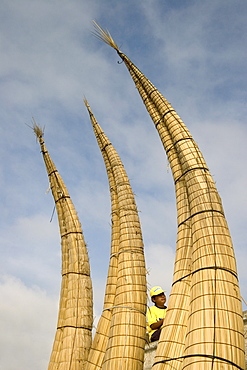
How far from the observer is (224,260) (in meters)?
3.56

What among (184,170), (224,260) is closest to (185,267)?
(224,260)

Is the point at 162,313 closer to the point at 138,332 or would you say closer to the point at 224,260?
the point at 138,332

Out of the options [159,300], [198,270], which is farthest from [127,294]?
[198,270]

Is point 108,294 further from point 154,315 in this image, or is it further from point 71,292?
point 154,315

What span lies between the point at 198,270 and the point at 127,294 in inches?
60.5

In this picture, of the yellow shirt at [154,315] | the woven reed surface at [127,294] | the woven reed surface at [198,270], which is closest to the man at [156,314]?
the yellow shirt at [154,315]

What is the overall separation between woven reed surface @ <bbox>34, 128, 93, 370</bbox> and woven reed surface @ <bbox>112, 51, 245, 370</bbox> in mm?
2015

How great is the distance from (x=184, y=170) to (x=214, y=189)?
0.47 meters

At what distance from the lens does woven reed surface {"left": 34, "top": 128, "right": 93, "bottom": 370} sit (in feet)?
17.7

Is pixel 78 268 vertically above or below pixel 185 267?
above

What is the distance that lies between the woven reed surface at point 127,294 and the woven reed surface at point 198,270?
2.34 ft

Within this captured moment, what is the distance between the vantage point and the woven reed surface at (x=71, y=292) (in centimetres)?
Result: 541

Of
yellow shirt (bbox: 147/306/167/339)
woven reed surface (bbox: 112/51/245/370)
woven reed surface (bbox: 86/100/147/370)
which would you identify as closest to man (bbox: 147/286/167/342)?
yellow shirt (bbox: 147/306/167/339)

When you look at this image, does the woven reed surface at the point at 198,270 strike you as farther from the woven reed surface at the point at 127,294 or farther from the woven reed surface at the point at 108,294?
the woven reed surface at the point at 108,294
